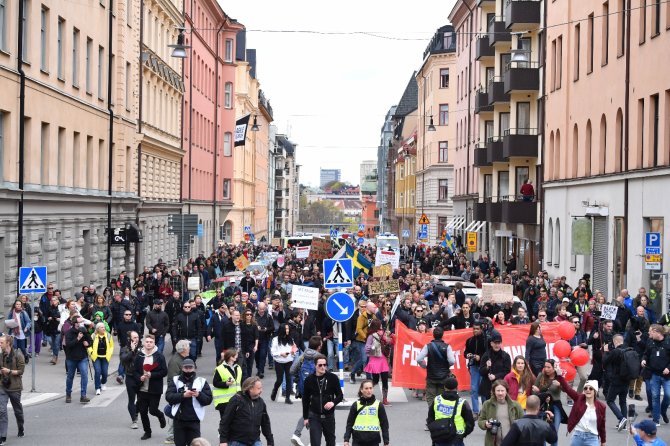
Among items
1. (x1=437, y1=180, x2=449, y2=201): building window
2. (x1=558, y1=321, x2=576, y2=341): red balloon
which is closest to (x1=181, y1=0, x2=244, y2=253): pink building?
(x1=437, y1=180, x2=449, y2=201): building window

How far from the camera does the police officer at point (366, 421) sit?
1245 cm

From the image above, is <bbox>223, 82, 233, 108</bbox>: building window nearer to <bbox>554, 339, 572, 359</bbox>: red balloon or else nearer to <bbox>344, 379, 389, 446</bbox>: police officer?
<bbox>554, 339, 572, 359</bbox>: red balloon

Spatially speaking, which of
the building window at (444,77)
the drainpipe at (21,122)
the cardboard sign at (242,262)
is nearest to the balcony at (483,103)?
the cardboard sign at (242,262)

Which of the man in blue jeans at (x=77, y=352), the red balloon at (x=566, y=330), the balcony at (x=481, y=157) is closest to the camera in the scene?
the red balloon at (x=566, y=330)

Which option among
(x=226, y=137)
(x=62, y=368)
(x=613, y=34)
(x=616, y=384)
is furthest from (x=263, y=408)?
(x=226, y=137)

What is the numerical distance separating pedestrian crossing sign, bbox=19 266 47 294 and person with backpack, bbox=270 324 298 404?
4.72 metres

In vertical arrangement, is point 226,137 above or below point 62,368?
above

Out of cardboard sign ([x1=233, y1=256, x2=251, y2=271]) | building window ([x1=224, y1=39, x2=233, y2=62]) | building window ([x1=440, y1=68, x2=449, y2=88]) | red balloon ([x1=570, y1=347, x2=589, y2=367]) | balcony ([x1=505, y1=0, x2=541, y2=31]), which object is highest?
building window ([x1=224, y1=39, x2=233, y2=62])

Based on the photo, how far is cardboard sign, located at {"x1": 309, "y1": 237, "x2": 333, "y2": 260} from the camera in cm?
4856

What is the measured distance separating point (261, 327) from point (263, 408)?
10.4 m

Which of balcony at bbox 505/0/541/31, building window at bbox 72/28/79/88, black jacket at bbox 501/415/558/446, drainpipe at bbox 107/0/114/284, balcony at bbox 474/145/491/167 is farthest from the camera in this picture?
balcony at bbox 474/145/491/167

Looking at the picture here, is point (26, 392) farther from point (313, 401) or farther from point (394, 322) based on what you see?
point (313, 401)

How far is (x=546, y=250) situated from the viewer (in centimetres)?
4509

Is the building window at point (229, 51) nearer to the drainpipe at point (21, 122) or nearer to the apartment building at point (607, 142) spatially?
the apartment building at point (607, 142)
